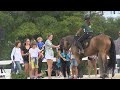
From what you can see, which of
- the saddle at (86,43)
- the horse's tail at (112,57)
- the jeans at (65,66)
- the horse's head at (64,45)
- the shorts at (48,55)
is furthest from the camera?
the horse's head at (64,45)

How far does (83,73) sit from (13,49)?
2013 mm

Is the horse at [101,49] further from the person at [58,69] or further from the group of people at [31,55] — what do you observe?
the group of people at [31,55]

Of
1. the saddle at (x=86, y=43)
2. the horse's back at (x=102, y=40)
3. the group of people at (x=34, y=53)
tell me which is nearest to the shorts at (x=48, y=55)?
the group of people at (x=34, y=53)

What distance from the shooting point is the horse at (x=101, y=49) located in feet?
38.4

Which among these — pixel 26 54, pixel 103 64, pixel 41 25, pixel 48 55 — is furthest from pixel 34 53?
pixel 103 64

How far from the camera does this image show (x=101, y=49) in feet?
38.7

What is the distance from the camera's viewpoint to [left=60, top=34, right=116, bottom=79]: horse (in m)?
11.7

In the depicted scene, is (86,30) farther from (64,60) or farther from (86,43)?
(64,60)

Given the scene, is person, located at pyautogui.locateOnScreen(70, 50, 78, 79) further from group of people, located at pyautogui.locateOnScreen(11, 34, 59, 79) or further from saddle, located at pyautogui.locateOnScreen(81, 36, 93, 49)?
group of people, located at pyautogui.locateOnScreen(11, 34, 59, 79)
